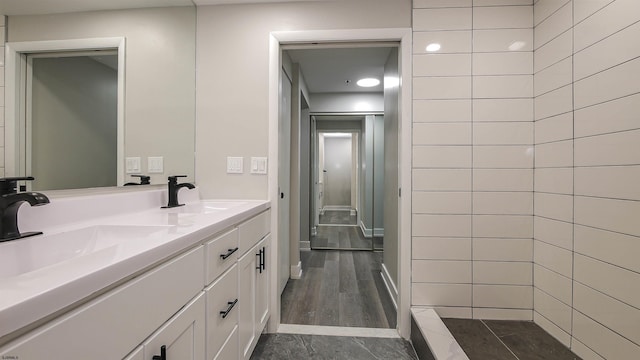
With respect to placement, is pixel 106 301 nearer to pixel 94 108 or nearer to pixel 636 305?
pixel 94 108

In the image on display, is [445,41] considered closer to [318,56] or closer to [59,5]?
[318,56]

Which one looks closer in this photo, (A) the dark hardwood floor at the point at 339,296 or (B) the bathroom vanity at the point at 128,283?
(B) the bathroom vanity at the point at 128,283

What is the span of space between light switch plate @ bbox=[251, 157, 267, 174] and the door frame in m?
0.04

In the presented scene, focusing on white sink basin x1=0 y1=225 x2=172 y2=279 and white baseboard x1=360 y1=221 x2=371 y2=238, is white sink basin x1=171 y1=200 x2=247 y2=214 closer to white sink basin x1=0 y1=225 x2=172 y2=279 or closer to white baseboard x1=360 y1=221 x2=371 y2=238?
white sink basin x1=0 y1=225 x2=172 y2=279

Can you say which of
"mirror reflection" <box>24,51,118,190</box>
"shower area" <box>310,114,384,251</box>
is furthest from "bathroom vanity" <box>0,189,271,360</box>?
"shower area" <box>310,114,384,251</box>

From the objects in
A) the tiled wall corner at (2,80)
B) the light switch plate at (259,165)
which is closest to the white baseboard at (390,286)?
the light switch plate at (259,165)

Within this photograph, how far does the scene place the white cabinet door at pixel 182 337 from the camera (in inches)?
27.0

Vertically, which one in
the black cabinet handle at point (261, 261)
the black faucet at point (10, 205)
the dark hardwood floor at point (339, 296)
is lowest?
the dark hardwood floor at point (339, 296)

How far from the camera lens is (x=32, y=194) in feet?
2.52

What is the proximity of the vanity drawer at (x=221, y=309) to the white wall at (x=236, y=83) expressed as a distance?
0.75 metres

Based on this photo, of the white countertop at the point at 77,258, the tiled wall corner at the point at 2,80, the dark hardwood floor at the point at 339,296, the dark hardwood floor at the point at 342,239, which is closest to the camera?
the white countertop at the point at 77,258

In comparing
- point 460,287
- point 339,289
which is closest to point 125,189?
point 339,289

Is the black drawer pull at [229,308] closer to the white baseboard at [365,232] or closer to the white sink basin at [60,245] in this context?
the white sink basin at [60,245]

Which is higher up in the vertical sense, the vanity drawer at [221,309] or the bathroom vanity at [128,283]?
the bathroom vanity at [128,283]
